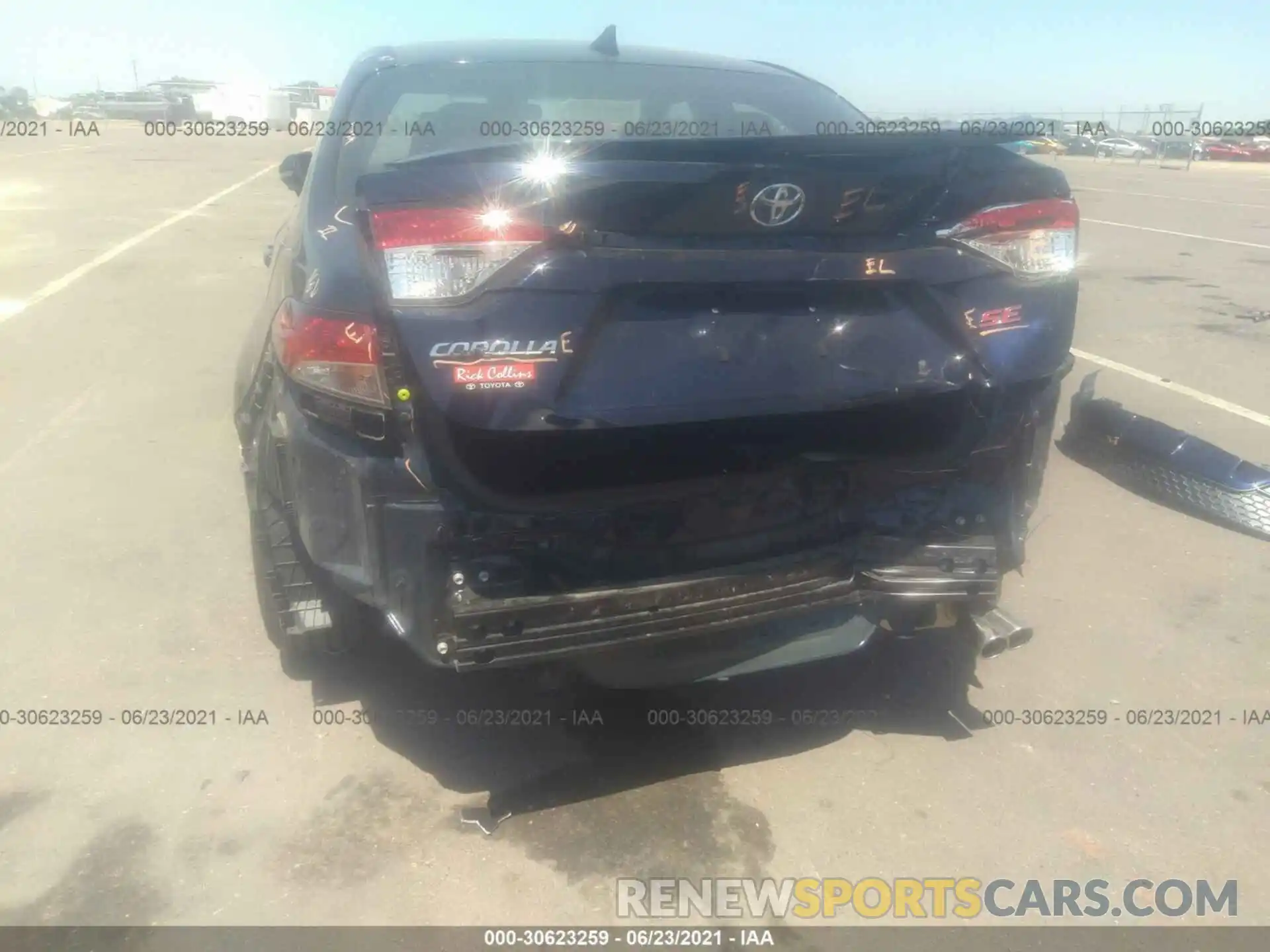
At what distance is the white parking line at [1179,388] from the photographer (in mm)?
5582

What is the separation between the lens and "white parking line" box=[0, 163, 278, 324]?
25.4ft

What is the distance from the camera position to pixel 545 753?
2.82 metres

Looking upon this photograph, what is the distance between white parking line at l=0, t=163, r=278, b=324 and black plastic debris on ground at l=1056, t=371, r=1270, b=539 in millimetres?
7026

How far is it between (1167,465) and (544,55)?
314cm

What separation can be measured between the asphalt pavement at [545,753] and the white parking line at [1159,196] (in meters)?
16.5

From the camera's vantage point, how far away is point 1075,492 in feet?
15.2

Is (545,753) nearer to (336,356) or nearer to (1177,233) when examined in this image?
(336,356)

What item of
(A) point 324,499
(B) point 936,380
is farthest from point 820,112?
(A) point 324,499

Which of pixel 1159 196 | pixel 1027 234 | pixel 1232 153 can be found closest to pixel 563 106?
pixel 1027 234

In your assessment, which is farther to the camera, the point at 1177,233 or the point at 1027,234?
the point at 1177,233

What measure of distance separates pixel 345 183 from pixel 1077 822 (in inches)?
97.8

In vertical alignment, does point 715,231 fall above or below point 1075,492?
above

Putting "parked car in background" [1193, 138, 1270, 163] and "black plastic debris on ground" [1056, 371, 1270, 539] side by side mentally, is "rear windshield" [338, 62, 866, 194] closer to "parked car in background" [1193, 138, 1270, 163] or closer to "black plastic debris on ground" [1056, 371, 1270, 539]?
"black plastic debris on ground" [1056, 371, 1270, 539]

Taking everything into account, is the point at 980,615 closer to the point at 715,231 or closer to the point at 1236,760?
the point at 1236,760
